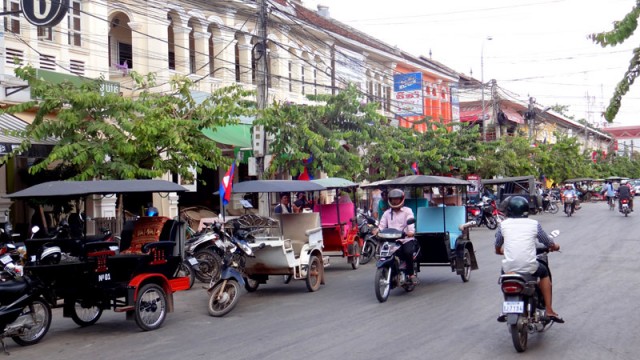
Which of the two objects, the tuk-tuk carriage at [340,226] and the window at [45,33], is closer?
the tuk-tuk carriage at [340,226]

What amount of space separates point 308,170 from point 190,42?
6878mm

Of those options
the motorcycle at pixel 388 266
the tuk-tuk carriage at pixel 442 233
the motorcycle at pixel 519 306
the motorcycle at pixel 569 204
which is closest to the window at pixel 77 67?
the tuk-tuk carriage at pixel 442 233

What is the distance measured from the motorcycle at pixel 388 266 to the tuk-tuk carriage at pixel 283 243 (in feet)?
5.66

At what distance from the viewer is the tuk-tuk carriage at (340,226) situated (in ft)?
50.4

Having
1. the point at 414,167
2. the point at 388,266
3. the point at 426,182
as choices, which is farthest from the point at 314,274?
the point at 414,167

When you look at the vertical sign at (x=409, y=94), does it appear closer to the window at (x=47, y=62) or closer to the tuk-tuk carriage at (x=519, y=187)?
the tuk-tuk carriage at (x=519, y=187)

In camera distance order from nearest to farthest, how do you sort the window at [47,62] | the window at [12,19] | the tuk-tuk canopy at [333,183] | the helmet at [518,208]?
the helmet at [518,208] < the tuk-tuk canopy at [333,183] < the window at [12,19] < the window at [47,62]

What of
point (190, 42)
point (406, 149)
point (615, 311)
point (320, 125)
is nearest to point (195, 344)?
point (615, 311)

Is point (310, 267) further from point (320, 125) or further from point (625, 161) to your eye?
point (625, 161)

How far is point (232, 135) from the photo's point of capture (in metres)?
21.2

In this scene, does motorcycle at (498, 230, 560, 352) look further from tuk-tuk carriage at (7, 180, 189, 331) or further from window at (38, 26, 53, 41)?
window at (38, 26, 53, 41)

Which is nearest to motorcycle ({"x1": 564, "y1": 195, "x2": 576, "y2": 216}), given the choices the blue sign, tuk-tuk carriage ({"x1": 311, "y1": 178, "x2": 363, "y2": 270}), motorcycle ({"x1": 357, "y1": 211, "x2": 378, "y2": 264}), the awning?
the blue sign

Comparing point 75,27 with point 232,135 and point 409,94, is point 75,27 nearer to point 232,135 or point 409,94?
point 232,135

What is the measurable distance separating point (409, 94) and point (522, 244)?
26.5 m
